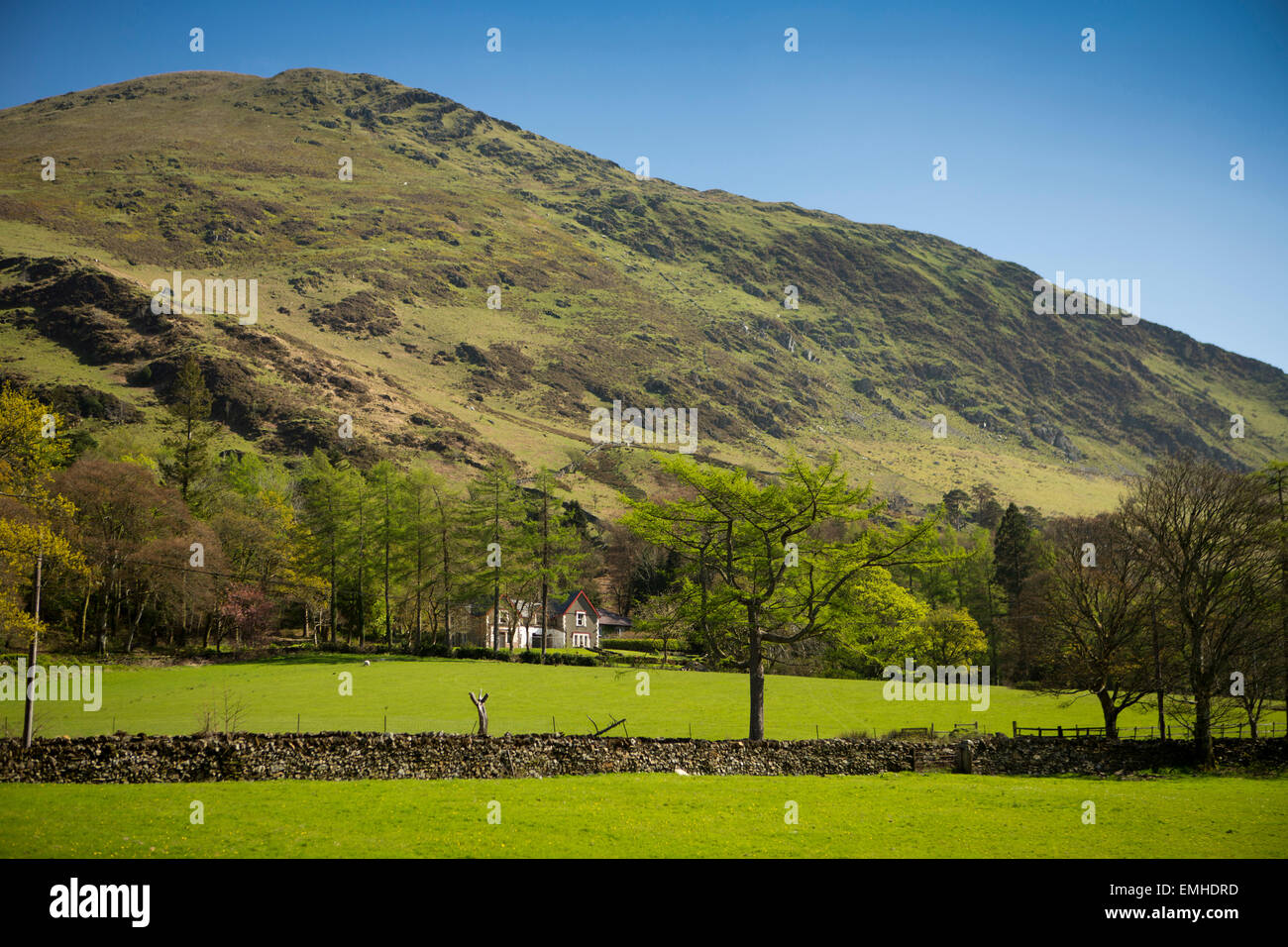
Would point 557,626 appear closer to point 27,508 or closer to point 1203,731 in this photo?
point 27,508

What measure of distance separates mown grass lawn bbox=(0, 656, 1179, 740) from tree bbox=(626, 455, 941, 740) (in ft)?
18.8

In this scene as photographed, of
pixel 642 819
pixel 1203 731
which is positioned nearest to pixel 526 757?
pixel 642 819

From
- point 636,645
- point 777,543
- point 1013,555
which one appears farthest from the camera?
point 1013,555

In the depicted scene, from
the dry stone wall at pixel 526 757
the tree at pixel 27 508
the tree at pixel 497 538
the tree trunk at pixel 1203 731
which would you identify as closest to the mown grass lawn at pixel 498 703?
the dry stone wall at pixel 526 757

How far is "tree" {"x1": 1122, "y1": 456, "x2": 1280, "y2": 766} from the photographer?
105 ft

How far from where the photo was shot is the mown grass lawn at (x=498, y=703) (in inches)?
1430

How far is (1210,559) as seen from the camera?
111 ft

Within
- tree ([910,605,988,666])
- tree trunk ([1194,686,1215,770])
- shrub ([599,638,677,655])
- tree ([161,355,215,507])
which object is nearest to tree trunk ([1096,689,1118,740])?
tree trunk ([1194,686,1215,770])

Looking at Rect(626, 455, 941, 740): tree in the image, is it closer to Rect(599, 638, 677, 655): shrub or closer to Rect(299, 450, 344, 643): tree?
Rect(299, 450, 344, 643): tree

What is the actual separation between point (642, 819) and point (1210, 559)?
28.1m
